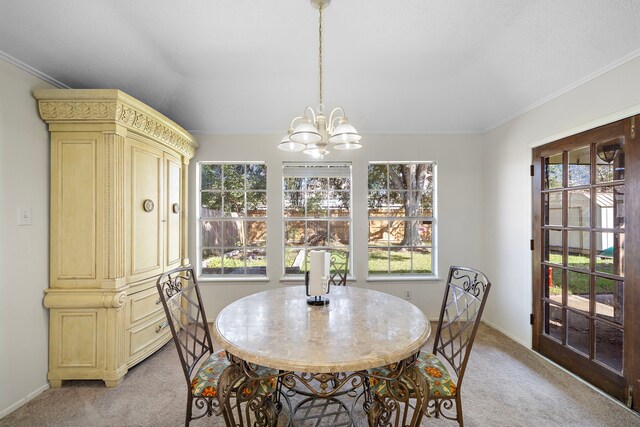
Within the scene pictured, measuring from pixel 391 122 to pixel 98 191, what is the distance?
3.01 meters

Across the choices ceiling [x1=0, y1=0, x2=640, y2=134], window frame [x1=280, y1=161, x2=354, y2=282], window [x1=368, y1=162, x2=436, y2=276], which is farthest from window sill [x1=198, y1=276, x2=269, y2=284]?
ceiling [x1=0, y1=0, x2=640, y2=134]

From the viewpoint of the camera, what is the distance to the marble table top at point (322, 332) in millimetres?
1128

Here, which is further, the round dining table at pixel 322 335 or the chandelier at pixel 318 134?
the chandelier at pixel 318 134

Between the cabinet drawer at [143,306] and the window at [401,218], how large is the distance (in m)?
2.41

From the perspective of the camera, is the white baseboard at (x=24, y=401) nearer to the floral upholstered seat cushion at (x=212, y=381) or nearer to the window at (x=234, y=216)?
the floral upholstered seat cushion at (x=212, y=381)

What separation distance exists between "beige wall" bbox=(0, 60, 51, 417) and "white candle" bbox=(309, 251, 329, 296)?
6.90 ft

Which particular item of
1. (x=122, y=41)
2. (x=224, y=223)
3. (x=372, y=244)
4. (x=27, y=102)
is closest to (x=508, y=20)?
(x=372, y=244)

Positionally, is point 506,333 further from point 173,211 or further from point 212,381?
point 173,211

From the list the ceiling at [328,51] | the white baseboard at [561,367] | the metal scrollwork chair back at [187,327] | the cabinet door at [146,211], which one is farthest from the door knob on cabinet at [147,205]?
the white baseboard at [561,367]

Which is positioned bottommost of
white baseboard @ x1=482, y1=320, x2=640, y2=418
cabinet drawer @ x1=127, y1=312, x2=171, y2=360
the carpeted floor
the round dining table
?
the carpeted floor

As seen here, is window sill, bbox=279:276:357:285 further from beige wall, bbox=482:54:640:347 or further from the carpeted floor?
beige wall, bbox=482:54:640:347

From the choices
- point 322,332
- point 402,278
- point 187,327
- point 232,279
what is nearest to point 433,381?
point 322,332

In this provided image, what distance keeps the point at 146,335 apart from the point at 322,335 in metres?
1.99

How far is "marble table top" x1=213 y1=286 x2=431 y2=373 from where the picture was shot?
3.70ft
